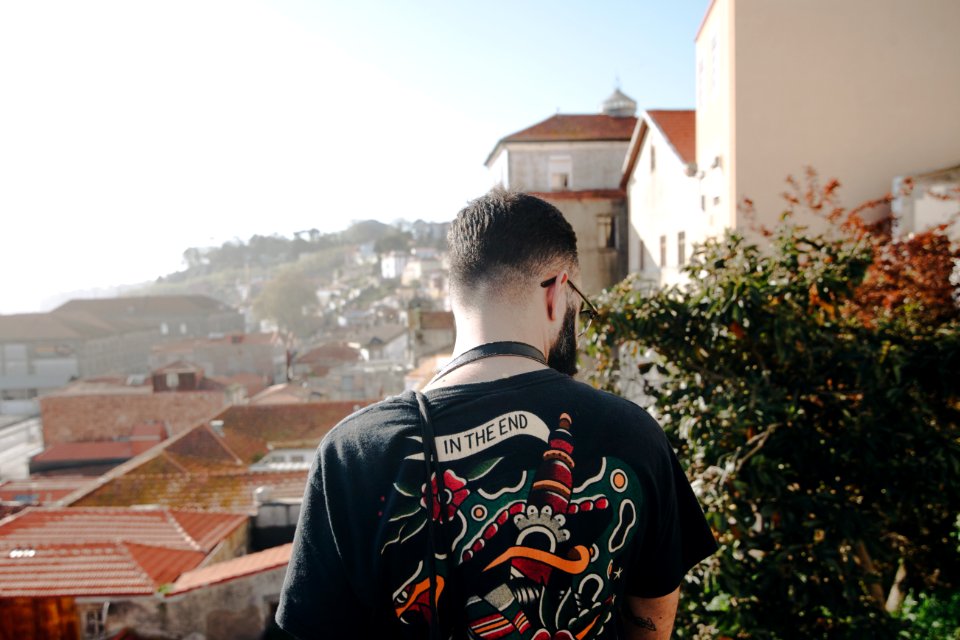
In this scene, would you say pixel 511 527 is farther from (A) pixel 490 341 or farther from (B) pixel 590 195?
(B) pixel 590 195

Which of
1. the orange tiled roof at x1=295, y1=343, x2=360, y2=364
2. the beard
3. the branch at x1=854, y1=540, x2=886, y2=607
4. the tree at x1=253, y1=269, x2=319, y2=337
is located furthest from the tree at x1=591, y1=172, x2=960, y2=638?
the tree at x1=253, y1=269, x2=319, y2=337

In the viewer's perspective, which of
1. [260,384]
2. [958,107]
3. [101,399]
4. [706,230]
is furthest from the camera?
[260,384]

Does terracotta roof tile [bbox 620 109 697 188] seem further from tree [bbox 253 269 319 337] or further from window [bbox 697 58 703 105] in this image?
tree [bbox 253 269 319 337]

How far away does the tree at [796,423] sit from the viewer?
330 centimetres

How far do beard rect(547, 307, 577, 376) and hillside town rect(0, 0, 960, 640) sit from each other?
350 millimetres

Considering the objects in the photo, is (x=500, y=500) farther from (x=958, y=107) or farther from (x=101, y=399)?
(x=101, y=399)

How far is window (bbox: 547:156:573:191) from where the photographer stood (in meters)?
18.0

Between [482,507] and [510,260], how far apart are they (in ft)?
1.88

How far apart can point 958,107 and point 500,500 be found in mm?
10074

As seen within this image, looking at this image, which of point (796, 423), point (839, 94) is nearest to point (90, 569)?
point (796, 423)

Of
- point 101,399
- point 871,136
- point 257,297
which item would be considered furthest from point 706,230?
point 257,297

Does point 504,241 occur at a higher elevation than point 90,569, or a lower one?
higher

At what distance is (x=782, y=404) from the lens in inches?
137

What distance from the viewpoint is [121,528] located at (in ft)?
38.2
